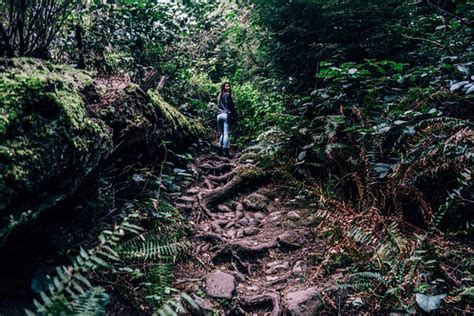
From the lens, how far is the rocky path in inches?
137

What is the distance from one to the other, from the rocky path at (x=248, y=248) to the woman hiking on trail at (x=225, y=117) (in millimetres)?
1749

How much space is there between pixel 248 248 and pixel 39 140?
109 inches

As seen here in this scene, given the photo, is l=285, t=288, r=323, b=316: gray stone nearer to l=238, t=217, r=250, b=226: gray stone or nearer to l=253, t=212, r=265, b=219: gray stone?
l=238, t=217, r=250, b=226: gray stone

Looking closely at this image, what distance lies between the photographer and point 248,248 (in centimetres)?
446

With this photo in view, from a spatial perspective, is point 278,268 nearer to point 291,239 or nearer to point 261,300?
point 291,239

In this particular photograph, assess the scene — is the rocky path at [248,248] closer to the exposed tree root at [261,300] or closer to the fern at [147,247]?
the exposed tree root at [261,300]

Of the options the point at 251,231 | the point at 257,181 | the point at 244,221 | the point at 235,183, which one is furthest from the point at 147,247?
the point at 257,181

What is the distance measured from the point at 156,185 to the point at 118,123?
3.96 ft

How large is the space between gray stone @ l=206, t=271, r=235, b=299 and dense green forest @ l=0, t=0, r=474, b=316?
1.0 inches

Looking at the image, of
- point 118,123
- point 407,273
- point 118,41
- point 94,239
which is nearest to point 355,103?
point 407,273

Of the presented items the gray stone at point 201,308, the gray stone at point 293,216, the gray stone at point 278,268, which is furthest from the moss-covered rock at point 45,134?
the gray stone at point 293,216

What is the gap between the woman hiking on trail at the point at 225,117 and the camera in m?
8.57

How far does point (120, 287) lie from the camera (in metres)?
3.21

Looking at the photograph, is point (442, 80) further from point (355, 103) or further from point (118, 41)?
point (118, 41)
